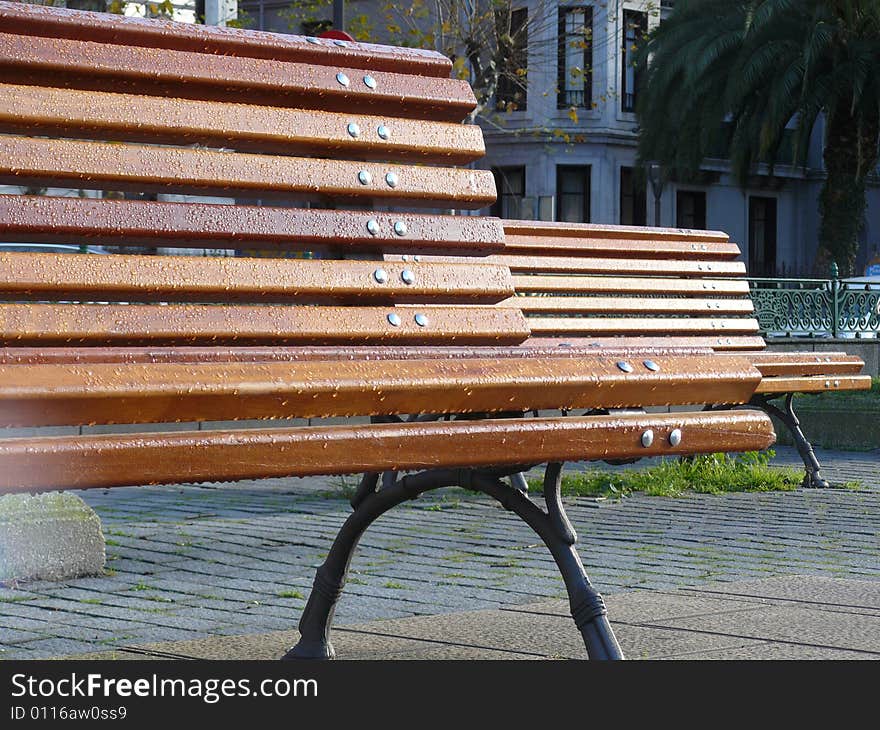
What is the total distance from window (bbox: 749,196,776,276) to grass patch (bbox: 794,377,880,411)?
38.9m

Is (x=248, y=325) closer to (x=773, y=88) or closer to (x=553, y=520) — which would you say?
(x=553, y=520)

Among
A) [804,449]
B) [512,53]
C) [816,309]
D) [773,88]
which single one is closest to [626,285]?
[804,449]

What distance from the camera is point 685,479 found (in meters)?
8.28

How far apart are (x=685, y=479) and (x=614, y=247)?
1488 mm

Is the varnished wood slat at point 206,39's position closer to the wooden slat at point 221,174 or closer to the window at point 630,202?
the wooden slat at point 221,174

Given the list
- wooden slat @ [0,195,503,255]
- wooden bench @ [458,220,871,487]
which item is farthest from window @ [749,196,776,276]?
wooden slat @ [0,195,503,255]

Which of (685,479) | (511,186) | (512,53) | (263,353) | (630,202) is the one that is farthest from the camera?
(630,202)

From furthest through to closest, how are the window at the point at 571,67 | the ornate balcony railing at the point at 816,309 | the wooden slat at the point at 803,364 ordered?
the window at the point at 571,67
the ornate balcony railing at the point at 816,309
the wooden slat at the point at 803,364

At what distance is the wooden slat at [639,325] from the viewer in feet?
22.2

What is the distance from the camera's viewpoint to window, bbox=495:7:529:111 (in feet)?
80.3

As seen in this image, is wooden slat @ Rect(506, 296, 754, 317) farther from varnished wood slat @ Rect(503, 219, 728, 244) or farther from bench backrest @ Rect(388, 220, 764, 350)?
varnished wood slat @ Rect(503, 219, 728, 244)

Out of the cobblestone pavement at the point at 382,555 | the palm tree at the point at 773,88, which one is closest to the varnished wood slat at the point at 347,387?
the cobblestone pavement at the point at 382,555

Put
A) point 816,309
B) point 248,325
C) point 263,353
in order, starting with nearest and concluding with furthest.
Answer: point 263,353, point 248,325, point 816,309

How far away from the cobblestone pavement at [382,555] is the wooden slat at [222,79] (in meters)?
1.44
